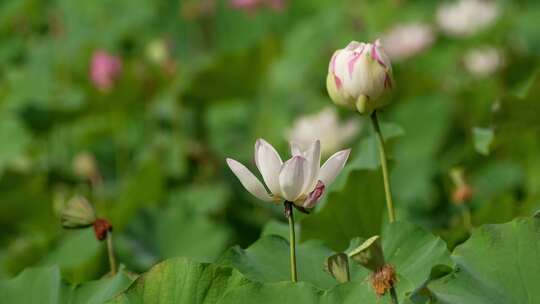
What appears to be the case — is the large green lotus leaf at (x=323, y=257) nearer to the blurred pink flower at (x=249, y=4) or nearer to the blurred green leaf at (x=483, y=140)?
the blurred green leaf at (x=483, y=140)

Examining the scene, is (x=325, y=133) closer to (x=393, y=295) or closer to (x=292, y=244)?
(x=292, y=244)

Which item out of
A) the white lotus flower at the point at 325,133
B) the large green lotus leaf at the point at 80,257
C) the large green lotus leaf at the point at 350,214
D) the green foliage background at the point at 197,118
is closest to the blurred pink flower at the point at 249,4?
the green foliage background at the point at 197,118

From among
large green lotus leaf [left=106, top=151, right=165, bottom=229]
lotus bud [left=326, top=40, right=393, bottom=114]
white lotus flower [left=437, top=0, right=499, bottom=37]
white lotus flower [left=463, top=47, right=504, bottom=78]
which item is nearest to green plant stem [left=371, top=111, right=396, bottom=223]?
lotus bud [left=326, top=40, right=393, bottom=114]

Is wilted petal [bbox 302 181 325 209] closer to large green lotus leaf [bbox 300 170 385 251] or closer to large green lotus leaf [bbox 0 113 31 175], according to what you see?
large green lotus leaf [bbox 300 170 385 251]

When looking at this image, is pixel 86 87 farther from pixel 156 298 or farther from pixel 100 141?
pixel 156 298

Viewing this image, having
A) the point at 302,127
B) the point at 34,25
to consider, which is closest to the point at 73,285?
the point at 302,127
